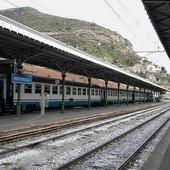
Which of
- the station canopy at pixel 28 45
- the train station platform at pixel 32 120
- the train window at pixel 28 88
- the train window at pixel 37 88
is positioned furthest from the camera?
the train window at pixel 37 88

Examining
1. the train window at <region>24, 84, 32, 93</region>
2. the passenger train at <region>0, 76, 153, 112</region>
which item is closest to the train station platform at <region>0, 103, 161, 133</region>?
the passenger train at <region>0, 76, 153, 112</region>

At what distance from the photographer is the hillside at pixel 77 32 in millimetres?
124625

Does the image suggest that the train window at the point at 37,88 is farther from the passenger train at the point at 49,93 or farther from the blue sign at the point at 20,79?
the blue sign at the point at 20,79

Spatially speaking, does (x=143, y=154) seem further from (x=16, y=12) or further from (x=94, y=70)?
(x=16, y=12)

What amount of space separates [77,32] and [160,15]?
493ft

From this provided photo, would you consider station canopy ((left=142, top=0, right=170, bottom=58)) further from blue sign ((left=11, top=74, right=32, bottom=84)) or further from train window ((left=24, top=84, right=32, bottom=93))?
train window ((left=24, top=84, right=32, bottom=93))

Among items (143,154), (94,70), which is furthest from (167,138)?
(94,70)

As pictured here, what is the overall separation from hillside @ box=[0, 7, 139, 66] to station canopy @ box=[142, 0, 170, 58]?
9482 cm

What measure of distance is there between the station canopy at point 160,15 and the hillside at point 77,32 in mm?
94818

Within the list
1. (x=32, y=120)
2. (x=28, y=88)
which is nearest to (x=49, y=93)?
(x=28, y=88)

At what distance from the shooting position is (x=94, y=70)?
24.7 meters

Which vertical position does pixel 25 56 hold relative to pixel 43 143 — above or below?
above

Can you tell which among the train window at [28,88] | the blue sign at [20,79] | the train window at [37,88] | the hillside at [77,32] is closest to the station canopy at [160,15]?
the blue sign at [20,79]

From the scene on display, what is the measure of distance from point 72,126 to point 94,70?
36.2 feet
